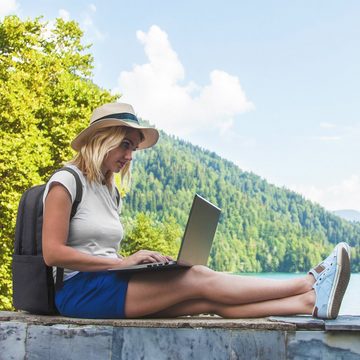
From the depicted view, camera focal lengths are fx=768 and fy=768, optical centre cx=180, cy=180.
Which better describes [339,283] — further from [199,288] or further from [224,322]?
[199,288]

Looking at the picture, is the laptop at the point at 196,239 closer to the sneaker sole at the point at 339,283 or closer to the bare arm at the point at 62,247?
the bare arm at the point at 62,247

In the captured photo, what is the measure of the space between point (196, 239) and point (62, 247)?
0.89 meters

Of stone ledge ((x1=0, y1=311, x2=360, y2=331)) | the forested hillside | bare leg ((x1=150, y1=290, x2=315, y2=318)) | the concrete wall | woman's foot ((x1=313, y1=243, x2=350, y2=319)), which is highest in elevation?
the forested hillside

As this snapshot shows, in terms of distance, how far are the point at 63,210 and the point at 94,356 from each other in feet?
2.87

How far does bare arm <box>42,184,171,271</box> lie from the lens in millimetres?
4484

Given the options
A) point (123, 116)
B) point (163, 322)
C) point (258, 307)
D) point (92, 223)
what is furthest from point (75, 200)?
point (258, 307)

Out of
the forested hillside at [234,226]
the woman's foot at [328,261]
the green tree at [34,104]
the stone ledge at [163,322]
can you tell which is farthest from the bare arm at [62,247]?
the forested hillside at [234,226]

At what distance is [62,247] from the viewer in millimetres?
4477

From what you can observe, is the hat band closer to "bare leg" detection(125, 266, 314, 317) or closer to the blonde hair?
the blonde hair

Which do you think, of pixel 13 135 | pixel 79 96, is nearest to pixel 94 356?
pixel 13 135

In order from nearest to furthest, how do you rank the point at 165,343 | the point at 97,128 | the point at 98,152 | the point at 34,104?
the point at 165,343
the point at 98,152
the point at 97,128
the point at 34,104

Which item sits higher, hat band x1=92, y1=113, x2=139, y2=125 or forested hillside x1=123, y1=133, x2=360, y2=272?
forested hillside x1=123, y1=133, x2=360, y2=272

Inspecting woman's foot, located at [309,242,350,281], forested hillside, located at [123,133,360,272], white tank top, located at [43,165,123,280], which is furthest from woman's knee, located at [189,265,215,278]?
forested hillside, located at [123,133,360,272]

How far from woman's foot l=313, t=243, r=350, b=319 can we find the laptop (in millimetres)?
806
